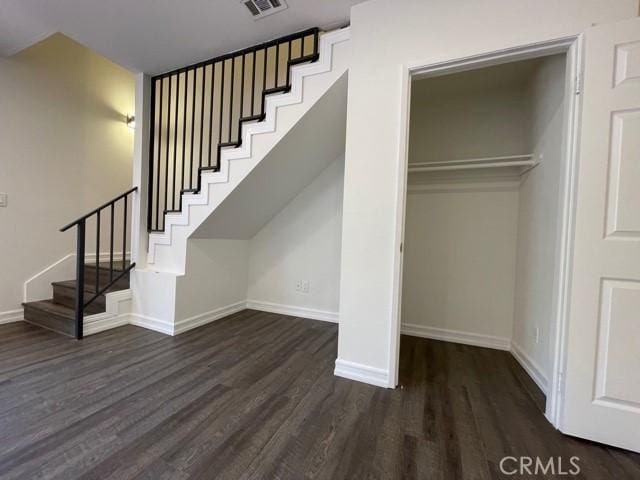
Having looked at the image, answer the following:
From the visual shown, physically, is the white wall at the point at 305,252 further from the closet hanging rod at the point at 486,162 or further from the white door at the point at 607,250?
the white door at the point at 607,250

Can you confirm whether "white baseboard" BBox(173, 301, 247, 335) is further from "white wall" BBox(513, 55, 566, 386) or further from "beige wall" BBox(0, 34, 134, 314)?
"white wall" BBox(513, 55, 566, 386)

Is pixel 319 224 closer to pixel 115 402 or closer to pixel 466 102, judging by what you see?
pixel 466 102

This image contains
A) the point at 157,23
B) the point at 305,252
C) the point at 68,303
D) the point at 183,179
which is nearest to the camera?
the point at 157,23

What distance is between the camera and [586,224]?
1411 millimetres

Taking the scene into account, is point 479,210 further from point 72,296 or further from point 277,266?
point 72,296

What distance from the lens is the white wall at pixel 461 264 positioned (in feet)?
8.27

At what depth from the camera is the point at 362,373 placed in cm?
192

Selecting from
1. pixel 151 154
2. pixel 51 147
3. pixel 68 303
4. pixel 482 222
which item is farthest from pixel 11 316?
pixel 482 222

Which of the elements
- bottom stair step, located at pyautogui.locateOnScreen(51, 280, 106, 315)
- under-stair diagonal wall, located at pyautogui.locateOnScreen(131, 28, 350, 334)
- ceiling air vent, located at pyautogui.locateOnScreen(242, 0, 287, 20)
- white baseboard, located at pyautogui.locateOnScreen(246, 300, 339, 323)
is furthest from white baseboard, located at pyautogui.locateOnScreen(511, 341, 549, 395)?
bottom stair step, located at pyautogui.locateOnScreen(51, 280, 106, 315)

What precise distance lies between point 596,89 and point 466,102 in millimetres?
1380

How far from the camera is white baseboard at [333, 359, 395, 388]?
186 centimetres

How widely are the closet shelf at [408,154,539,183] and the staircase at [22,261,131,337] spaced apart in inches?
121

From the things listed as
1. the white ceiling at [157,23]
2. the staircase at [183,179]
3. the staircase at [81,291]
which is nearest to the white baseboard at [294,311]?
the staircase at [183,179]

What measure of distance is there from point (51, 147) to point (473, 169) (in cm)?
438
